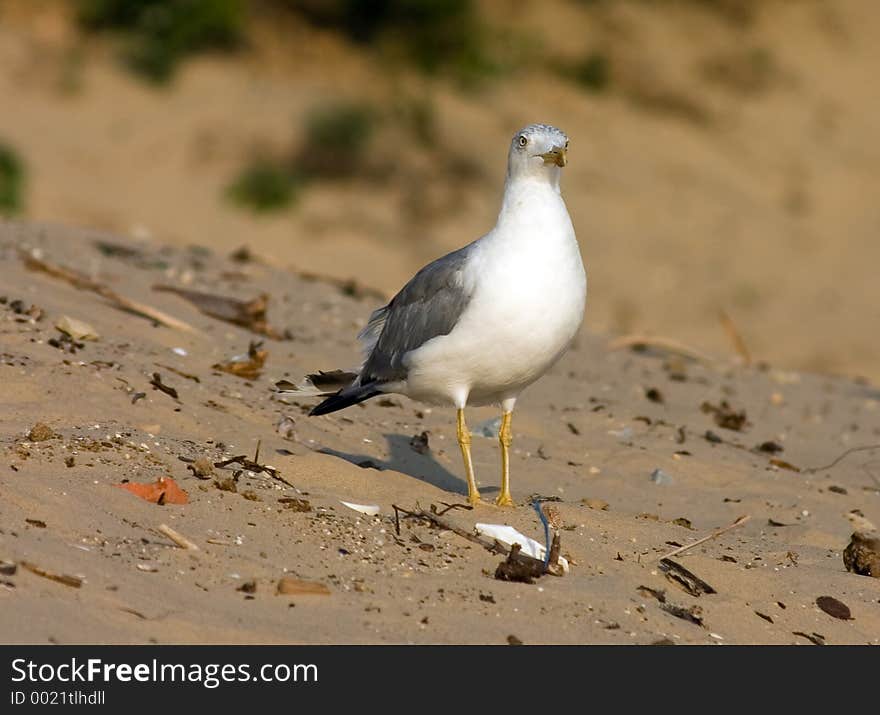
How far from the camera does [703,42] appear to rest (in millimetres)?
20672

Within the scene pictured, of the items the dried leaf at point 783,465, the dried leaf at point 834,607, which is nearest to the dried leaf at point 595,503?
the dried leaf at point 834,607

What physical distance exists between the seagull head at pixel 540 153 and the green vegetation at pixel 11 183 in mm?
10012

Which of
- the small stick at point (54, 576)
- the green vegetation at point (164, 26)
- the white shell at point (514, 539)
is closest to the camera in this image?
the small stick at point (54, 576)

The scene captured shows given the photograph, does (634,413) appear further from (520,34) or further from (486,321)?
(520,34)

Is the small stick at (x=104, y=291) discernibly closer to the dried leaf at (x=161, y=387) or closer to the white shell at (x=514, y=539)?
the dried leaf at (x=161, y=387)

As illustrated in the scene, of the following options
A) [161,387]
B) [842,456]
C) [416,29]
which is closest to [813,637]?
[161,387]

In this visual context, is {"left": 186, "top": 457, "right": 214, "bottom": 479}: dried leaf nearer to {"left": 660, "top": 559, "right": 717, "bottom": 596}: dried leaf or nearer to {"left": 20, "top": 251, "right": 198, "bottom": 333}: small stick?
{"left": 660, "top": 559, "right": 717, "bottom": 596}: dried leaf

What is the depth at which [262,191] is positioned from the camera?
16.3 metres

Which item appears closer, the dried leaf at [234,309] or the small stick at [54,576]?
the small stick at [54,576]

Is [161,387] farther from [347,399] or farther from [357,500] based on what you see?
[357,500]

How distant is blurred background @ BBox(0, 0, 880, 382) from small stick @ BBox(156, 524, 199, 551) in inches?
395

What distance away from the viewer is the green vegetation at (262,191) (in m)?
16.3

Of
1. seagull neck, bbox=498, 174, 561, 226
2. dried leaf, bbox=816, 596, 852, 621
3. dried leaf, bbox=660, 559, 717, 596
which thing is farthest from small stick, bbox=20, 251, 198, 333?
dried leaf, bbox=816, 596, 852, 621

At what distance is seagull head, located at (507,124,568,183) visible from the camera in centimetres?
592
